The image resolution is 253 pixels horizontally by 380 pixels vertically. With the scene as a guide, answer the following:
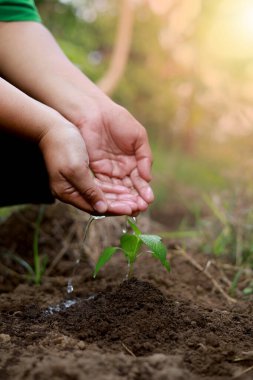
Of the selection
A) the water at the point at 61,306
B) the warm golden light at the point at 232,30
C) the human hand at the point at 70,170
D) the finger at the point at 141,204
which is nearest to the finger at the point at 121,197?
the finger at the point at 141,204

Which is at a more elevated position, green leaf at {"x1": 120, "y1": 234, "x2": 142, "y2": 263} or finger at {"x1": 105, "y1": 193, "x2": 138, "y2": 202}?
finger at {"x1": 105, "y1": 193, "x2": 138, "y2": 202}

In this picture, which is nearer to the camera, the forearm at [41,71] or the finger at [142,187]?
the finger at [142,187]

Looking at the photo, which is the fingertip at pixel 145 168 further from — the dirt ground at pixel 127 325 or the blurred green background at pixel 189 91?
the blurred green background at pixel 189 91

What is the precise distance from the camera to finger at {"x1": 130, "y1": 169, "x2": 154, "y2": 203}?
1.82 m

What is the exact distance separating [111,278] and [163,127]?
6.23m

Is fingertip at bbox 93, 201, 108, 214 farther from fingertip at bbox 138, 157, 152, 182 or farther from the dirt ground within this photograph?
fingertip at bbox 138, 157, 152, 182

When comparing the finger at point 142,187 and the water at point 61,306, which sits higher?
the finger at point 142,187

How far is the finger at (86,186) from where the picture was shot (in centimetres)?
148

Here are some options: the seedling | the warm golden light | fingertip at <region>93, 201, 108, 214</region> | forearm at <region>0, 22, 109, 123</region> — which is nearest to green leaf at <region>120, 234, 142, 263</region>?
the seedling

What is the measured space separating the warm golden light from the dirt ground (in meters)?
3.79

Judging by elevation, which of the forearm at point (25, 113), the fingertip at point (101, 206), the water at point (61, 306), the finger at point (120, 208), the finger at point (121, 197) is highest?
the forearm at point (25, 113)

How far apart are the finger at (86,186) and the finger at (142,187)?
293 mm

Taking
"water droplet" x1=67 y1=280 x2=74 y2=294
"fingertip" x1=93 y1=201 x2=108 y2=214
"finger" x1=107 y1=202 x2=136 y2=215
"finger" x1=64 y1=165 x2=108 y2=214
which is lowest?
"water droplet" x1=67 y1=280 x2=74 y2=294

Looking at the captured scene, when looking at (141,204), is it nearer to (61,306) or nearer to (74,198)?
(74,198)
